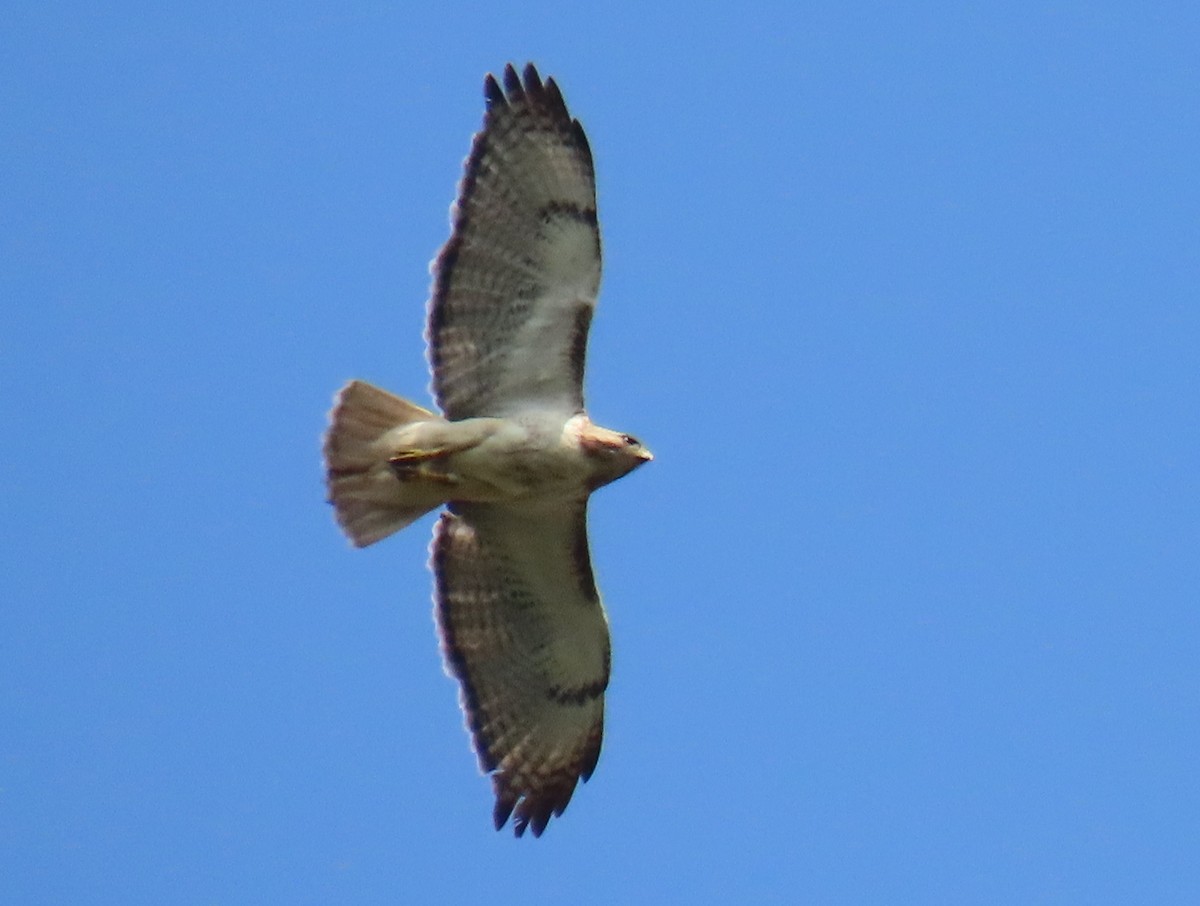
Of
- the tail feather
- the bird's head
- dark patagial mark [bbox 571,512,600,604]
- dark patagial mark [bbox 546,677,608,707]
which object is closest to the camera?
the bird's head

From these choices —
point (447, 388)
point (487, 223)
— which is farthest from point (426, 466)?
point (487, 223)

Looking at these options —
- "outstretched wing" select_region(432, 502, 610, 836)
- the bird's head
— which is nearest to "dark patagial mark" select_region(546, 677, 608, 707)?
"outstretched wing" select_region(432, 502, 610, 836)

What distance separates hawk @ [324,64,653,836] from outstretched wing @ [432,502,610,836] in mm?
10

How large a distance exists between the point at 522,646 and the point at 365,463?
47.6 inches

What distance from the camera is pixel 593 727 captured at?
11.0 meters

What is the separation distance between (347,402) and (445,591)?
107cm

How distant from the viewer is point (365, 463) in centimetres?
1034

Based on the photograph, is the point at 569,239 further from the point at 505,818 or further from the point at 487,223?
the point at 505,818

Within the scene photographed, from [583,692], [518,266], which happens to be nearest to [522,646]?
[583,692]

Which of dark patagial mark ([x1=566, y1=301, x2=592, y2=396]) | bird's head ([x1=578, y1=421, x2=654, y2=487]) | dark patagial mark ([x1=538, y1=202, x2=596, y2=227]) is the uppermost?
dark patagial mark ([x1=538, y1=202, x2=596, y2=227])

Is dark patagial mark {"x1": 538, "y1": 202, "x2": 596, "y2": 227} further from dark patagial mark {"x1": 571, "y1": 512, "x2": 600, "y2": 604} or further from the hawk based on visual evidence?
dark patagial mark {"x1": 571, "y1": 512, "x2": 600, "y2": 604}

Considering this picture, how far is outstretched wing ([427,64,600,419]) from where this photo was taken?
33.7 feet

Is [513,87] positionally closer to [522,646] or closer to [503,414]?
[503,414]

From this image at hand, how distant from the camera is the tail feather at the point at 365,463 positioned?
10.3 metres
